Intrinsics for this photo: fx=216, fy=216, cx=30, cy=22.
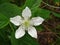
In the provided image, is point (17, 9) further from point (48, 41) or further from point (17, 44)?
point (48, 41)

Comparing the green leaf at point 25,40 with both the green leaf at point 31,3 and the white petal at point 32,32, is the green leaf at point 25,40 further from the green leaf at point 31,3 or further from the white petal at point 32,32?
the green leaf at point 31,3

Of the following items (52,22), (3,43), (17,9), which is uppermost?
(17,9)

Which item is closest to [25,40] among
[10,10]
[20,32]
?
[20,32]

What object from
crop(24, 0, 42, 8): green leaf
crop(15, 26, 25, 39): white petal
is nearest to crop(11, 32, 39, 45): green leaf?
crop(15, 26, 25, 39): white petal

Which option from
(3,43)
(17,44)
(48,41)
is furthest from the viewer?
(48,41)

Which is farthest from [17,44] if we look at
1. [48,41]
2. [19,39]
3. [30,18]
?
[48,41]

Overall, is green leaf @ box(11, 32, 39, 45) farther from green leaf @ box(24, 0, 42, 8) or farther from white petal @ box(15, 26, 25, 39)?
green leaf @ box(24, 0, 42, 8)

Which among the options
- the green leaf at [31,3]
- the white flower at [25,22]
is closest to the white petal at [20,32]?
the white flower at [25,22]
